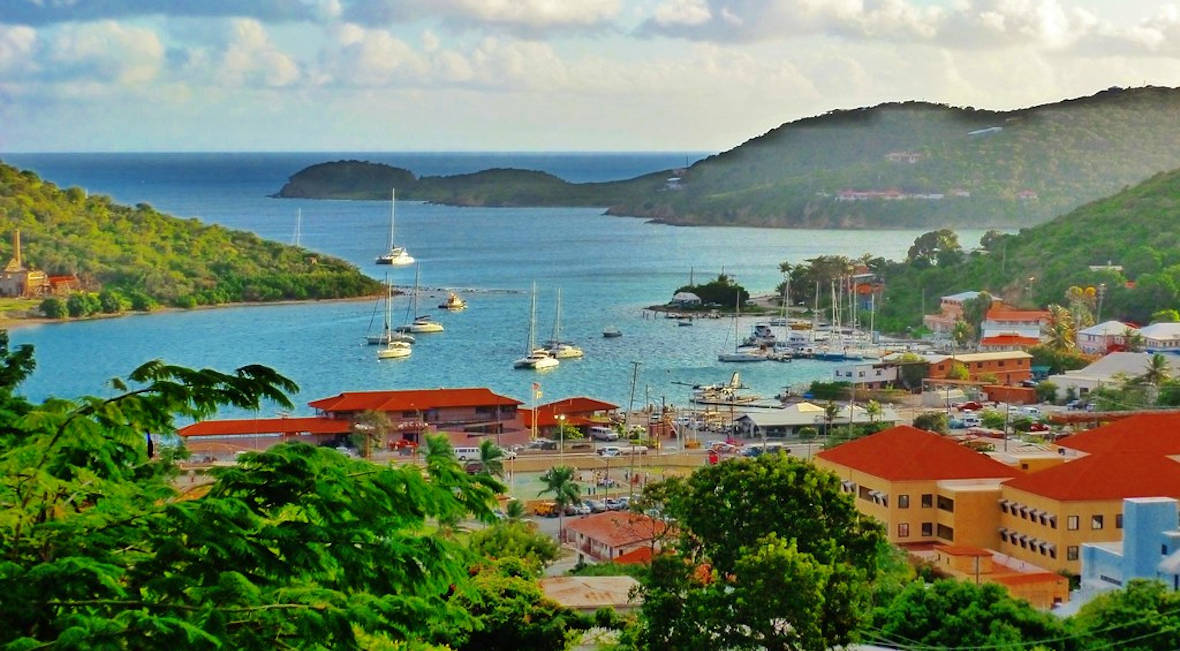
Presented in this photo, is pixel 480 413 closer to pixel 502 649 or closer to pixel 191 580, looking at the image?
pixel 502 649

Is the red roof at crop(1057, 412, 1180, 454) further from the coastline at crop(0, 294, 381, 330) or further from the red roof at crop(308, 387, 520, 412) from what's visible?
the coastline at crop(0, 294, 381, 330)

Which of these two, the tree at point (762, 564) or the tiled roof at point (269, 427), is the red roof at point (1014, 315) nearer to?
the tiled roof at point (269, 427)

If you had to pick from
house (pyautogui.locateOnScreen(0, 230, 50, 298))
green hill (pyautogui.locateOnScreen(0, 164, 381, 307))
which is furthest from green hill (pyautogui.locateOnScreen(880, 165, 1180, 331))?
house (pyautogui.locateOnScreen(0, 230, 50, 298))

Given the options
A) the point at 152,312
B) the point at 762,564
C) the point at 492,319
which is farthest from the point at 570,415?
the point at 152,312

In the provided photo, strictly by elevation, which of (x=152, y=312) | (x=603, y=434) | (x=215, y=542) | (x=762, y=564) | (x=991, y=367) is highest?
(x=215, y=542)

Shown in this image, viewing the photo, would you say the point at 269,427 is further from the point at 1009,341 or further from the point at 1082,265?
the point at 1082,265
